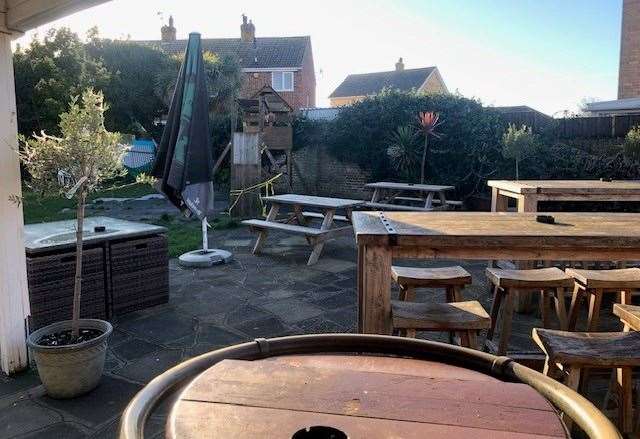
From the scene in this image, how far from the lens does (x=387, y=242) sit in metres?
2.36

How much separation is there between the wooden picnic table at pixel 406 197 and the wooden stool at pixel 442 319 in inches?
202

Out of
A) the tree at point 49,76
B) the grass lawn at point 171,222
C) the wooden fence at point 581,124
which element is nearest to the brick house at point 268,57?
the tree at point 49,76

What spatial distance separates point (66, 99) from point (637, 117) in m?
13.4

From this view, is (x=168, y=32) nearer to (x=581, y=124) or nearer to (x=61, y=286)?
(x=581, y=124)

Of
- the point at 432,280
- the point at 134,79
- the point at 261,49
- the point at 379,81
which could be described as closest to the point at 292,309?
the point at 432,280

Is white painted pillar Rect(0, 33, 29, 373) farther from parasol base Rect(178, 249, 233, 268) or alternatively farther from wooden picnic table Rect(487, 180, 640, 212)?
wooden picnic table Rect(487, 180, 640, 212)

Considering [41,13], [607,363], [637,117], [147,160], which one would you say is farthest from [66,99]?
[607,363]

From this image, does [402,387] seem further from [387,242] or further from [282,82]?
[282,82]

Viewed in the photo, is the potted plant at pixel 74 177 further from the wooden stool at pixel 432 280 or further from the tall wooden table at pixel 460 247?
the wooden stool at pixel 432 280

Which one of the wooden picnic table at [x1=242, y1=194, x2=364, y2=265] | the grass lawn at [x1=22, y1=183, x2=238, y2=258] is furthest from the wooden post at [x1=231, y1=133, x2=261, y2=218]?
the wooden picnic table at [x1=242, y1=194, x2=364, y2=265]

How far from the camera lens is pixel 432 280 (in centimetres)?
300

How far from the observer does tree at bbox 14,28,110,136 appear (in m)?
14.0

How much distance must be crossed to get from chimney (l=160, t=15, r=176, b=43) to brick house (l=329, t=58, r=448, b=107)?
10.2m

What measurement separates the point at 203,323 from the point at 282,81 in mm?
24356
